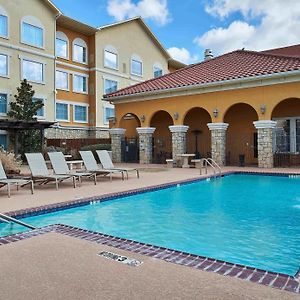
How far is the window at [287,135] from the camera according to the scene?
68.9 feet

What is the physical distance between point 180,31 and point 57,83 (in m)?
11.5

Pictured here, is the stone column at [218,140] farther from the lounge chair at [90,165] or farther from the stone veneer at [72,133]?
the stone veneer at [72,133]

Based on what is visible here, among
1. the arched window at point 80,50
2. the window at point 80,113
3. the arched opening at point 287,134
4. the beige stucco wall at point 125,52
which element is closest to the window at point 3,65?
the arched window at point 80,50

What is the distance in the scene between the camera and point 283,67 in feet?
59.9

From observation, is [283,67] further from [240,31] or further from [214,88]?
A: [240,31]

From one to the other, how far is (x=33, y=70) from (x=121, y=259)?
27.1 metres

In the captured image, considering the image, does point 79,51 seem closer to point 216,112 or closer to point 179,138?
point 179,138

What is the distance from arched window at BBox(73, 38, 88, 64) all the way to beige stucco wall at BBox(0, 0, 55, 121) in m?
3.03

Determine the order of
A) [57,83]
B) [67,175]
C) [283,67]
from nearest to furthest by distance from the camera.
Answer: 1. [67,175]
2. [283,67]
3. [57,83]

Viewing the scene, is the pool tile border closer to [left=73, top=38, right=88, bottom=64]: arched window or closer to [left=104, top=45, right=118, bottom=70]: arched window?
[left=73, top=38, right=88, bottom=64]: arched window

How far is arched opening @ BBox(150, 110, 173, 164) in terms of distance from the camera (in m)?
25.5

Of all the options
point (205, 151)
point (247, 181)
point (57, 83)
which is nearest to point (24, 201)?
point (247, 181)

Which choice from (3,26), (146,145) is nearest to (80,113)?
(3,26)

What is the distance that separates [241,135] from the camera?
23.0 meters
